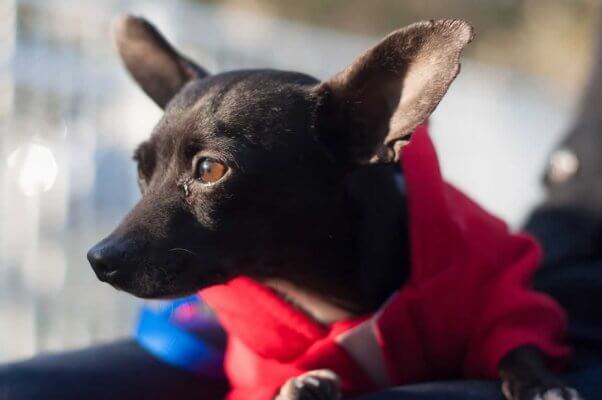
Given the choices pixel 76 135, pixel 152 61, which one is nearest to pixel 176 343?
pixel 152 61

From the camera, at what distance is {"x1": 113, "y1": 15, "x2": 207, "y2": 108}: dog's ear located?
1.62m

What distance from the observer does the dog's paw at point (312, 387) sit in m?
1.33

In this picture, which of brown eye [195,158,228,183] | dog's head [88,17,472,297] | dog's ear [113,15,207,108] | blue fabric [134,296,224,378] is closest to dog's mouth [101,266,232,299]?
dog's head [88,17,472,297]

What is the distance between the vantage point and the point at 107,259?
1207mm

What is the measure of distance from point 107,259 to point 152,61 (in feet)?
1.85

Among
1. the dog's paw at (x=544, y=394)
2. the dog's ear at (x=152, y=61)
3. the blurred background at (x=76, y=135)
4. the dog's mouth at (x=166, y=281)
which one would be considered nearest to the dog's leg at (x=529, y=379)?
the dog's paw at (x=544, y=394)

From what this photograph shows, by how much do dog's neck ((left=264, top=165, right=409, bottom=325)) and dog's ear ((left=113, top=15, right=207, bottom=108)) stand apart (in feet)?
1.41

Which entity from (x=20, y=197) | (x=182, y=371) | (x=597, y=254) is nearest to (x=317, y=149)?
(x=182, y=371)

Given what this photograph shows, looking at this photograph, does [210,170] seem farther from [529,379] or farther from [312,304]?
[529,379]

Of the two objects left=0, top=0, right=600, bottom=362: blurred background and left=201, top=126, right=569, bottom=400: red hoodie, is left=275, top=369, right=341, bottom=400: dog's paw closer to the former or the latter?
left=201, top=126, right=569, bottom=400: red hoodie

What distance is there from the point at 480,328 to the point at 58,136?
5.21 feet

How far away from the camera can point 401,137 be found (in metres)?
1.35

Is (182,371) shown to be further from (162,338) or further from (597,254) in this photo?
(597,254)

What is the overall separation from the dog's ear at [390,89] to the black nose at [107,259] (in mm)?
433
